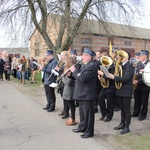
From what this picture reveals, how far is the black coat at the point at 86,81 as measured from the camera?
16.8ft

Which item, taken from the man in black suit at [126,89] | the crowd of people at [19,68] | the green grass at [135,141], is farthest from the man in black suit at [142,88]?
the crowd of people at [19,68]

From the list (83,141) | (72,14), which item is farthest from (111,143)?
(72,14)

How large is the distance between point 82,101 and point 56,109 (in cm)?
297

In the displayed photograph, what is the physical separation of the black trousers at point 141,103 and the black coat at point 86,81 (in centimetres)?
215

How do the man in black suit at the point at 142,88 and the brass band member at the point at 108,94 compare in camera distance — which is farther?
the man in black suit at the point at 142,88

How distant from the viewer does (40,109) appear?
8.18 m

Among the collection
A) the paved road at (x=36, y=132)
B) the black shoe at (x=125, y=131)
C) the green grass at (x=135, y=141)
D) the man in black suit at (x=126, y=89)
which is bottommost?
the paved road at (x=36, y=132)

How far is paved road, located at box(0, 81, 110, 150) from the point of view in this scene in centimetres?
486

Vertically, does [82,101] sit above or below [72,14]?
below

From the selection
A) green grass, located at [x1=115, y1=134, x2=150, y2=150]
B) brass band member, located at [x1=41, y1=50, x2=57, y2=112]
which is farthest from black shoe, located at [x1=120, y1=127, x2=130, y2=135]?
brass band member, located at [x1=41, y1=50, x2=57, y2=112]

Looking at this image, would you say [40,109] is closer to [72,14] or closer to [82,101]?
[82,101]

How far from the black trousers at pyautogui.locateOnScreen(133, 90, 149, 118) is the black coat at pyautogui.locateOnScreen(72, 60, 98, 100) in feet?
7.04

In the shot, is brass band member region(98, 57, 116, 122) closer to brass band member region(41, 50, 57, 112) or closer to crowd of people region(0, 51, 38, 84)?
brass band member region(41, 50, 57, 112)

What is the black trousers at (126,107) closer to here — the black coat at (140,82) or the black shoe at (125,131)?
the black shoe at (125,131)
